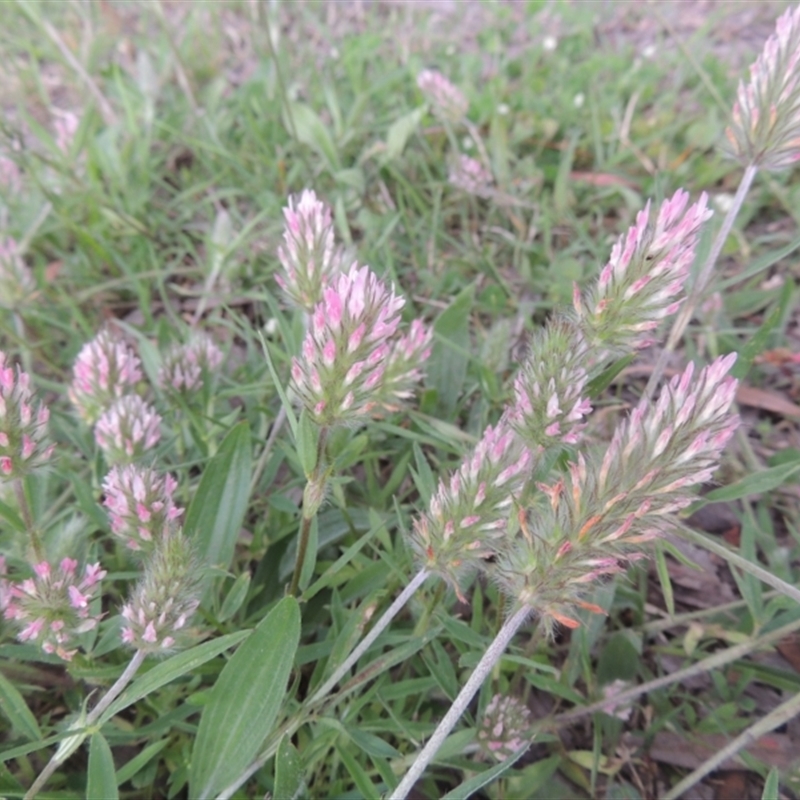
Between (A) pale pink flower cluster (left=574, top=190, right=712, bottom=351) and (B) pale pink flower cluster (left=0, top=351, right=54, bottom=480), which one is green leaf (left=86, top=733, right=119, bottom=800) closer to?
(B) pale pink flower cluster (left=0, top=351, right=54, bottom=480)

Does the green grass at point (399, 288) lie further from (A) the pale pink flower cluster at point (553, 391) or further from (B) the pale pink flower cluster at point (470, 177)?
(A) the pale pink flower cluster at point (553, 391)

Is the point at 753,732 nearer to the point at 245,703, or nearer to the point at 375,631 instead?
the point at 375,631

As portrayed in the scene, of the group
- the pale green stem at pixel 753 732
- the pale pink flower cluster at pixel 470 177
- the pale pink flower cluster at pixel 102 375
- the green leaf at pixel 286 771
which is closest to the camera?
the green leaf at pixel 286 771

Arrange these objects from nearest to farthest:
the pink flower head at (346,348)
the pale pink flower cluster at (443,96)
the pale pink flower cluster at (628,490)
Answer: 1. the pale pink flower cluster at (628,490)
2. the pink flower head at (346,348)
3. the pale pink flower cluster at (443,96)

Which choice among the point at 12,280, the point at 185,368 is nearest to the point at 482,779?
the point at 185,368

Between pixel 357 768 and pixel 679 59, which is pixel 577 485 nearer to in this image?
pixel 357 768

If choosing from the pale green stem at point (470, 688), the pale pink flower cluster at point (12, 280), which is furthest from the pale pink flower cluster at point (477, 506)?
the pale pink flower cluster at point (12, 280)
